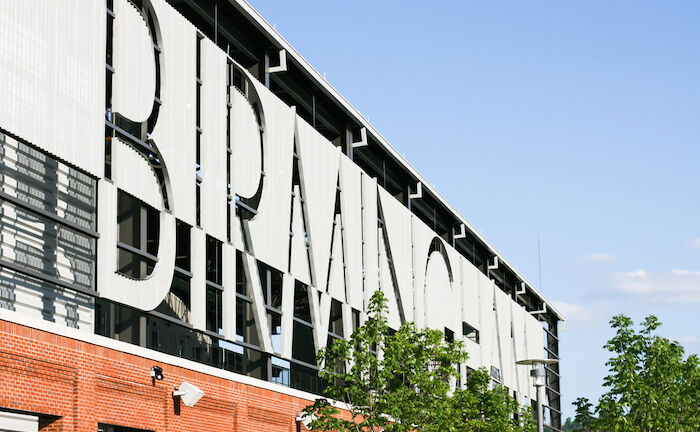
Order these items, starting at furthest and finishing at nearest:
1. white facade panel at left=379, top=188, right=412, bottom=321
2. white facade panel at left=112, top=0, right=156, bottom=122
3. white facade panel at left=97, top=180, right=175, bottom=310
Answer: white facade panel at left=379, top=188, right=412, bottom=321 → white facade panel at left=112, top=0, right=156, bottom=122 → white facade panel at left=97, top=180, right=175, bottom=310

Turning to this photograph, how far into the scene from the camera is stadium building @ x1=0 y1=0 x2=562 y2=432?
25.0 meters

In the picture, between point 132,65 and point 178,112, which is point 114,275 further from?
point 178,112

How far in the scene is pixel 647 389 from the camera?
137ft

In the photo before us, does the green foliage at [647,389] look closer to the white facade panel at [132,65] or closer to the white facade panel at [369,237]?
the white facade panel at [369,237]

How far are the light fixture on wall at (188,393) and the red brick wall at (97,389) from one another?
0.23m

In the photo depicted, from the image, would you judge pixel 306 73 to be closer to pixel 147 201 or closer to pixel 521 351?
pixel 147 201

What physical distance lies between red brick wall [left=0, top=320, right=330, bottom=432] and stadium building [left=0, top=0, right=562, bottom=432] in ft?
0.17

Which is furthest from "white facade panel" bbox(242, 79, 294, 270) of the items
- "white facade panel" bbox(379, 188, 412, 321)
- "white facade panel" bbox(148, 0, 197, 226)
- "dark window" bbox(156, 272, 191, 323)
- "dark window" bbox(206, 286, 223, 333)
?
"white facade panel" bbox(379, 188, 412, 321)

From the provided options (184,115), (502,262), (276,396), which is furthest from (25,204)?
(502,262)

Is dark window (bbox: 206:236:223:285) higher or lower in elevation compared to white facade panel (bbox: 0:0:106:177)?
lower

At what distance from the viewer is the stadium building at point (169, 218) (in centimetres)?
2500

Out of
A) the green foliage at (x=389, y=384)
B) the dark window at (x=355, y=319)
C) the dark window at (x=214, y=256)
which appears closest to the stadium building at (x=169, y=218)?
the dark window at (x=214, y=256)

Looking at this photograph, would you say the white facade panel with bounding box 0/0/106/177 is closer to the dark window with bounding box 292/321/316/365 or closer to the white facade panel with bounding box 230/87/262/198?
the white facade panel with bounding box 230/87/262/198

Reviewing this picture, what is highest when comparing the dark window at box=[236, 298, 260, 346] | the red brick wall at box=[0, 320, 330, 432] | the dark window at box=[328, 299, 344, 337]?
the dark window at box=[328, 299, 344, 337]
